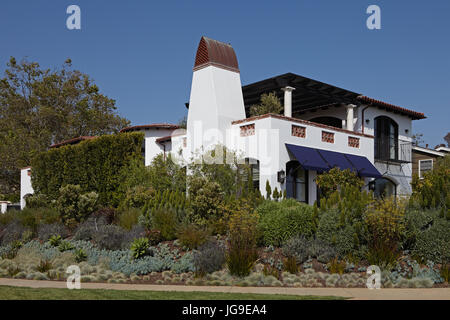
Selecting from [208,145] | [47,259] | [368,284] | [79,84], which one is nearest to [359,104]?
[208,145]

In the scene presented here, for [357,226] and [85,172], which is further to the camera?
[85,172]

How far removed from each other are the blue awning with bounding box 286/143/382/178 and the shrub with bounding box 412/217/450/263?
659 cm

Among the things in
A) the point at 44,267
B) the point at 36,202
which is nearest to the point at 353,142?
the point at 44,267

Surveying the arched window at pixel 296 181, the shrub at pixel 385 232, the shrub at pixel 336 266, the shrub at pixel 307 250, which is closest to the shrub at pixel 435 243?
the shrub at pixel 385 232

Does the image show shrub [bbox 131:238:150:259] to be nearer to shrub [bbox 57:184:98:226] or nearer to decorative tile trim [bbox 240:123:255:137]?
shrub [bbox 57:184:98:226]

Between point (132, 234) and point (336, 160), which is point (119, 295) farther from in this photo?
point (336, 160)

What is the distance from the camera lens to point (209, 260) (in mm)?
12211

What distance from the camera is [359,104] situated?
80.9 ft

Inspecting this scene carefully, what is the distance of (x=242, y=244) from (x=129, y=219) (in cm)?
564

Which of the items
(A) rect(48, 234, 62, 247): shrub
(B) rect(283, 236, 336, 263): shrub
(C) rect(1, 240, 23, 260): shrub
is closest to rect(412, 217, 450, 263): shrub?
(B) rect(283, 236, 336, 263): shrub

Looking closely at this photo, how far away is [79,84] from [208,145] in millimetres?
25007

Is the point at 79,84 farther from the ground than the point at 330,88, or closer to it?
farther from the ground
